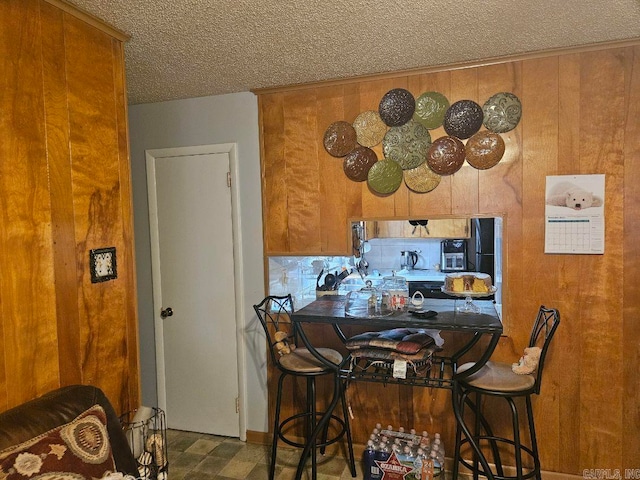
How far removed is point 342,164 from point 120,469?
1936mm

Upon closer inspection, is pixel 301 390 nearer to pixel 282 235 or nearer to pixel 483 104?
pixel 282 235

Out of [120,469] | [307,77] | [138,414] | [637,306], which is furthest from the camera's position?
[307,77]

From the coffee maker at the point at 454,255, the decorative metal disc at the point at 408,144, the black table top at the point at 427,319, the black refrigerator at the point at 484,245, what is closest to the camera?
the black table top at the point at 427,319

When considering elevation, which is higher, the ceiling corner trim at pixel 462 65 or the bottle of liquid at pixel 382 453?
the ceiling corner trim at pixel 462 65

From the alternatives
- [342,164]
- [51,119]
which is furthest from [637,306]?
[51,119]

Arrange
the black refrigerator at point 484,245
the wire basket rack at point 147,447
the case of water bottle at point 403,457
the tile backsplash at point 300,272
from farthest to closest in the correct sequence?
the black refrigerator at point 484,245 → the tile backsplash at point 300,272 → the case of water bottle at point 403,457 → the wire basket rack at point 147,447

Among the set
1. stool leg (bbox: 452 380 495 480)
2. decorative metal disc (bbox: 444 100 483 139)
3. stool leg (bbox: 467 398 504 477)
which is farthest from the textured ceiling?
stool leg (bbox: 467 398 504 477)

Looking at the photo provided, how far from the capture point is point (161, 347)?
3146mm

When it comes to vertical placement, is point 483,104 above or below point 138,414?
above

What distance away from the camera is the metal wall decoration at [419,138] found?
2.39m

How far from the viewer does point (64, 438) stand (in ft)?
4.56

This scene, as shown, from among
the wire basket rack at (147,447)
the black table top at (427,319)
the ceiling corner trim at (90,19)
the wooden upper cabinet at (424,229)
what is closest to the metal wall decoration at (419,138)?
the wooden upper cabinet at (424,229)

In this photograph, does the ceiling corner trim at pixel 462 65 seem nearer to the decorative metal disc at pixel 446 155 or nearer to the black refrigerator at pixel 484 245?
the decorative metal disc at pixel 446 155

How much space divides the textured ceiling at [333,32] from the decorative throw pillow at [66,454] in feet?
5.26
